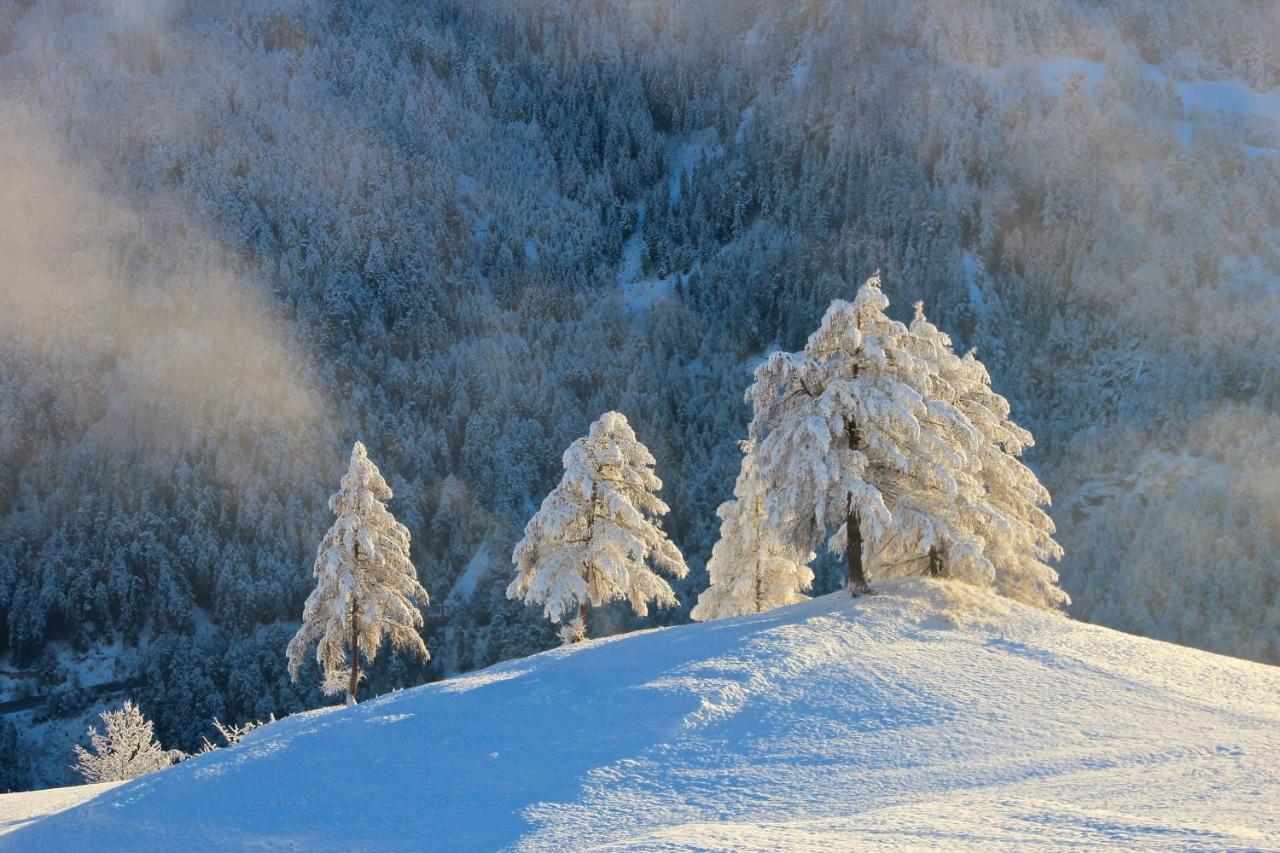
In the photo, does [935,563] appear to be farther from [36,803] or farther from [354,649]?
[36,803]

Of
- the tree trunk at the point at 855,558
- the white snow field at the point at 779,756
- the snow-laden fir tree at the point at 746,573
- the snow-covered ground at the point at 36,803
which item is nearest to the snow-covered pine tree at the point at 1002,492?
the tree trunk at the point at 855,558

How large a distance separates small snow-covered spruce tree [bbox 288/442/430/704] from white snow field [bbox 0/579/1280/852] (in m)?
9.77

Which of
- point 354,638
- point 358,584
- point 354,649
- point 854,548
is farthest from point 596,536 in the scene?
point 854,548

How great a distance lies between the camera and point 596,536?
116ft

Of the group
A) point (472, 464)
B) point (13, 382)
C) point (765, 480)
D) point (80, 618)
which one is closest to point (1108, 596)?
point (472, 464)

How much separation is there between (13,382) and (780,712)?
726 feet

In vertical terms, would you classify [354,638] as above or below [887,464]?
below

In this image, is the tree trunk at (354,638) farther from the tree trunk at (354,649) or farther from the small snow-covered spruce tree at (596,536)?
the small snow-covered spruce tree at (596,536)

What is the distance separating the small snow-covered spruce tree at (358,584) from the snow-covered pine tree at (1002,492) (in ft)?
62.3

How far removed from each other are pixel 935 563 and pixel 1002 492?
127 inches

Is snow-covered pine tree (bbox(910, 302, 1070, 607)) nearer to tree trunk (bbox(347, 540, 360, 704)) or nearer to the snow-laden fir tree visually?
the snow-laden fir tree

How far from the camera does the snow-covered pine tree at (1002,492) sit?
29.4 m

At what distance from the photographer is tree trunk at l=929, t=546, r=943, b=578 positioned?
2931 cm

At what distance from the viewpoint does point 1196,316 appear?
622 ft
